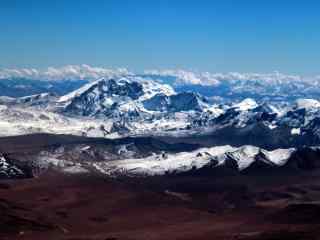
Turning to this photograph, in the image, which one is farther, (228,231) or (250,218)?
(250,218)

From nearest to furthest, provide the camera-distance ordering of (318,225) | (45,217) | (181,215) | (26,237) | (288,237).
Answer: (288,237) → (26,237) → (318,225) → (45,217) → (181,215)

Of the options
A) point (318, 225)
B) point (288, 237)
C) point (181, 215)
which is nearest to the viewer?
point (288, 237)

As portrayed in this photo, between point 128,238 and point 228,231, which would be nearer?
point 128,238

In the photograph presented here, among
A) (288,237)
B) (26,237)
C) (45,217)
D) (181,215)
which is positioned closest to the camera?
(288,237)

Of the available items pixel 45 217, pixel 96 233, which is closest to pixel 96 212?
pixel 45 217

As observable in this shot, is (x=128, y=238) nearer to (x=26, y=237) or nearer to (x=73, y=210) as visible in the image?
(x=26, y=237)

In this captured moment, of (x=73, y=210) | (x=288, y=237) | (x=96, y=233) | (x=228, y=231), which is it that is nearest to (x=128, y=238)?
(x=96, y=233)

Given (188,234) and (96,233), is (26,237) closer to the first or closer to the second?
(96,233)
